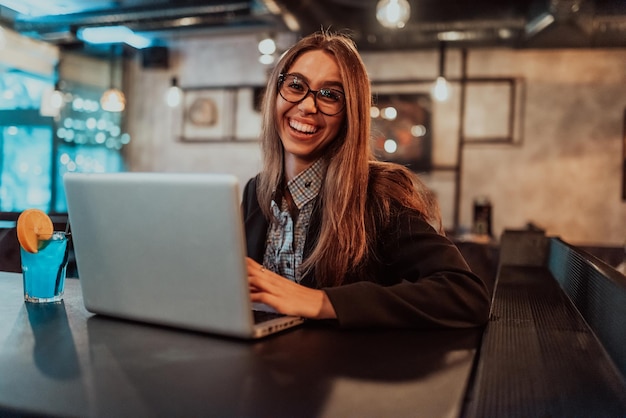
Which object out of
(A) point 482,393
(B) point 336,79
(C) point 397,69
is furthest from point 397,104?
(A) point 482,393

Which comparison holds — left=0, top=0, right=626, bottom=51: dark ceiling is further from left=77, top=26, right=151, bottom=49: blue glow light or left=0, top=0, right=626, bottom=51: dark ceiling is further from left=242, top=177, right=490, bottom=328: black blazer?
left=242, top=177, right=490, bottom=328: black blazer

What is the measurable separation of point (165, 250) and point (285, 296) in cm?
21

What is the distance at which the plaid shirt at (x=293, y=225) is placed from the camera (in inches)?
61.8

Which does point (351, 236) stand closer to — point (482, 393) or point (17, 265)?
point (482, 393)

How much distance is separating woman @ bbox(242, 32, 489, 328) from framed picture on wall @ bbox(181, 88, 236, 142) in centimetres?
517

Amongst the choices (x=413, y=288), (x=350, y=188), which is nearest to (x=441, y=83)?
(x=350, y=188)

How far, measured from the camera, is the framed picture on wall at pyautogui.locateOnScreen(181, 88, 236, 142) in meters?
6.80

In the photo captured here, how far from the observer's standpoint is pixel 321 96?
1.55 metres

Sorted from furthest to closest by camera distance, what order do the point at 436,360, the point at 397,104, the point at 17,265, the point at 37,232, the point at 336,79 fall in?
the point at 397,104 → the point at 17,265 → the point at 336,79 → the point at 37,232 → the point at 436,360

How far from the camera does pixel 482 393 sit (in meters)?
0.68

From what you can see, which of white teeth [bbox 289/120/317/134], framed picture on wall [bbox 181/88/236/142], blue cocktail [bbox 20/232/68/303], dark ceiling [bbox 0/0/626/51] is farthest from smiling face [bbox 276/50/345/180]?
framed picture on wall [bbox 181/88/236/142]

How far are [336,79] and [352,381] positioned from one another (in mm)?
1001

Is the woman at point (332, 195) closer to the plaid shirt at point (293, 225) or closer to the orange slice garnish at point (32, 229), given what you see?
the plaid shirt at point (293, 225)

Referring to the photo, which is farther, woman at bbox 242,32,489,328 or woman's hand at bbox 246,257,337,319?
woman at bbox 242,32,489,328
